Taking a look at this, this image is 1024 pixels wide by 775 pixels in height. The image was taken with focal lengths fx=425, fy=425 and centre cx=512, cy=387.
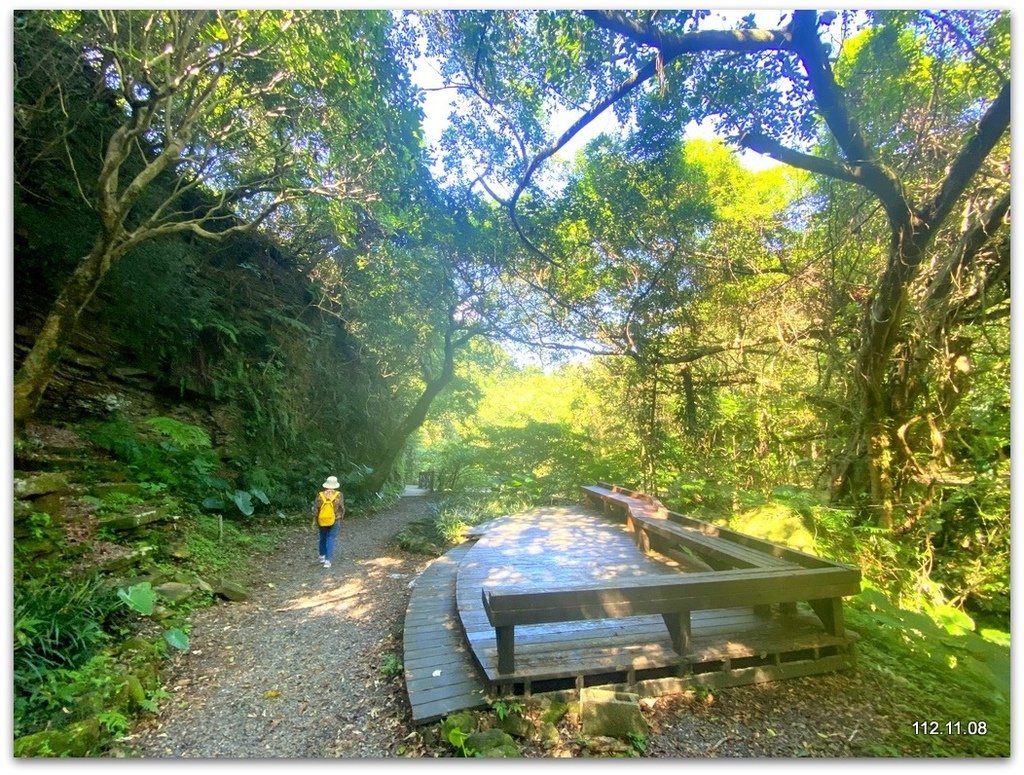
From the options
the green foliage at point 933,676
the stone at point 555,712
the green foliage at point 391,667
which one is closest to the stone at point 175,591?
the green foliage at point 391,667

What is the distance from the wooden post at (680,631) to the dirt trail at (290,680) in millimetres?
1803

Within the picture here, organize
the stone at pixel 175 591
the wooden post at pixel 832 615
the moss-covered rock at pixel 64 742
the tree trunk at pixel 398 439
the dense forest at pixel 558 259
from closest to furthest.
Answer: the moss-covered rock at pixel 64 742, the wooden post at pixel 832 615, the dense forest at pixel 558 259, the stone at pixel 175 591, the tree trunk at pixel 398 439

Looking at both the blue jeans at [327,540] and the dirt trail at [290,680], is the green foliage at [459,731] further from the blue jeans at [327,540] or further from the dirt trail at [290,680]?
the blue jeans at [327,540]

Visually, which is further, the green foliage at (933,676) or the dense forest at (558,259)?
the dense forest at (558,259)

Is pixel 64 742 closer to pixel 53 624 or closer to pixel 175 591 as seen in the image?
pixel 53 624

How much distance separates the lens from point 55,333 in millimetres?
4762

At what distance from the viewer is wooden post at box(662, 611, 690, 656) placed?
2.78m

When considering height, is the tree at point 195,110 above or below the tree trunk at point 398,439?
above

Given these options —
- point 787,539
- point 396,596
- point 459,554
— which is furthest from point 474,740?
point 787,539

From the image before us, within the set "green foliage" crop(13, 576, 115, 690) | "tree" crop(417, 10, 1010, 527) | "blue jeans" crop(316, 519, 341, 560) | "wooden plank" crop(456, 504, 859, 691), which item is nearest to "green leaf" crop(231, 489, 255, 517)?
"blue jeans" crop(316, 519, 341, 560)

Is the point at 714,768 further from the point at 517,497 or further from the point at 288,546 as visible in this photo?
the point at 517,497

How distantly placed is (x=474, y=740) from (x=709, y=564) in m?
3.16

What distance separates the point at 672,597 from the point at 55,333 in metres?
6.76

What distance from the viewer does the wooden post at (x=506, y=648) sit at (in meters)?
2.63
